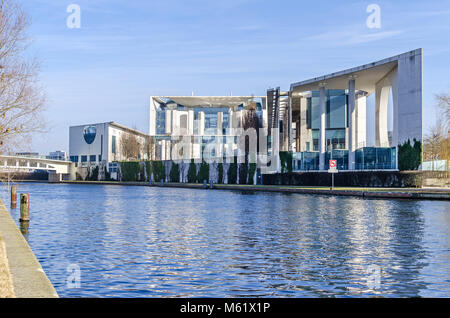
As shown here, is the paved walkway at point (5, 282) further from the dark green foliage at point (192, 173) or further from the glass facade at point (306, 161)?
the dark green foliage at point (192, 173)

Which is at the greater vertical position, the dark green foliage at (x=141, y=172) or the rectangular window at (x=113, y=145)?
the rectangular window at (x=113, y=145)

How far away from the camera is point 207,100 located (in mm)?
132500

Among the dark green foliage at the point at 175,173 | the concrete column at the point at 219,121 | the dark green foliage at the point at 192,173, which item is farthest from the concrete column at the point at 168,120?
the dark green foliage at the point at 192,173

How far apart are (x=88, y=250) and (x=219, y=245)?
4.24m

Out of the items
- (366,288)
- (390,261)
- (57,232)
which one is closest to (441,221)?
(390,261)

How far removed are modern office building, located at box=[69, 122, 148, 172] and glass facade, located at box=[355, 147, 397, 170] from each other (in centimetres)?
7138

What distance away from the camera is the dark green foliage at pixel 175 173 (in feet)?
325

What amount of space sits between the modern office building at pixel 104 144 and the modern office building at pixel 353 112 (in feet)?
157

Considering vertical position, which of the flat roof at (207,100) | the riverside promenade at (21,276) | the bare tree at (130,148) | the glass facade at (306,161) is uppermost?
the flat roof at (207,100)

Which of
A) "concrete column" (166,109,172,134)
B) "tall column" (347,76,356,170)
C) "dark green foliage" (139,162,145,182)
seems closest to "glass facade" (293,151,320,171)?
"tall column" (347,76,356,170)

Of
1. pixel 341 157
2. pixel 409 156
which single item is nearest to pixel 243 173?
A: pixel 341 157

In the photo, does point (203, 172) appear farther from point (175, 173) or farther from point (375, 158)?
point (375, 158)

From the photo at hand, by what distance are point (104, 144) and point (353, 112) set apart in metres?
86.4
